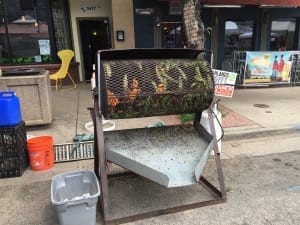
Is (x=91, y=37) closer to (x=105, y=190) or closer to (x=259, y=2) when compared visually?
(x=259, y=2)

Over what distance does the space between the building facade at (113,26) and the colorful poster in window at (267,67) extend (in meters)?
1.44

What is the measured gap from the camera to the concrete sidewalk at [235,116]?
4875 mm

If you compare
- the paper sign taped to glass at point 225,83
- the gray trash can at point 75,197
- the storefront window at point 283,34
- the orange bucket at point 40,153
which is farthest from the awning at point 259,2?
the gray trash can at point 75,197

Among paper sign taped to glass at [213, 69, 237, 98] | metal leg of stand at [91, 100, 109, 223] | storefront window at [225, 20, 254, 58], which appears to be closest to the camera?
metal leg of stand at [91, 100, 109, 223]

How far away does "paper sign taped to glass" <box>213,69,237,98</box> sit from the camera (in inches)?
161

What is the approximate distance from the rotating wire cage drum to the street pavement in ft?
3.31

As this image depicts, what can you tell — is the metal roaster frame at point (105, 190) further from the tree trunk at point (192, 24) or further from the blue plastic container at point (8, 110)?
the tree trunk at point (192, 24)

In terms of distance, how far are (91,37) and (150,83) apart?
22.4ft

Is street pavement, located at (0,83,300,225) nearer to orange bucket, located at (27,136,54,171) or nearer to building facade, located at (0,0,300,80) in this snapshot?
orange bucket, located at (27,136,54,171)

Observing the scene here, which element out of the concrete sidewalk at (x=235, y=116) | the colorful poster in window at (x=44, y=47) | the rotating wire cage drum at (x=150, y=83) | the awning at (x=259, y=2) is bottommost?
the concrete sidewalk at (x=235, y=116)

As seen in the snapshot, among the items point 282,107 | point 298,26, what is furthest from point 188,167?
point 298,26

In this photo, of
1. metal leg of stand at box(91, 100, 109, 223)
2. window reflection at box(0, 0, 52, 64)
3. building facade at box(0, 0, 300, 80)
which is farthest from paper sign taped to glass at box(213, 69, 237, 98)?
window reflection at box(0, 0, 52, 64)

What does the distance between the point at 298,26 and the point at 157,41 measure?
545 centimetres

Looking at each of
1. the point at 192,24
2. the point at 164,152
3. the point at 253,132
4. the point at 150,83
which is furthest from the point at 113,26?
the point at 164,152
